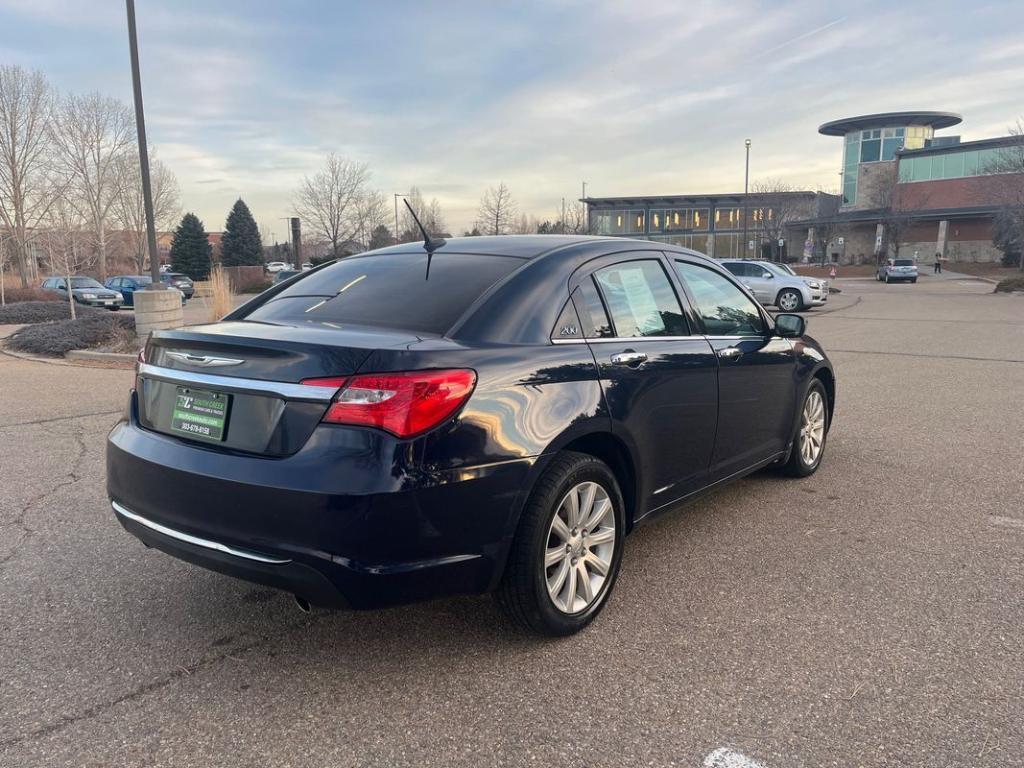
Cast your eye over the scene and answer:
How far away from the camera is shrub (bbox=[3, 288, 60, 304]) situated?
3094 centimetres

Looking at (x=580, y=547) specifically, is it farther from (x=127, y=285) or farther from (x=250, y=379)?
(x=127, y=285)

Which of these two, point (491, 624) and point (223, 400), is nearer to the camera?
point (223, 400)

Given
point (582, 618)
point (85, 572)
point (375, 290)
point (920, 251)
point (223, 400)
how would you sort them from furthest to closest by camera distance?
point (920, 251), point (85, 572), point (375, 290), point (582, 618), point (223, 400)

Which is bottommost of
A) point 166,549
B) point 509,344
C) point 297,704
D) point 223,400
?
point 297,704

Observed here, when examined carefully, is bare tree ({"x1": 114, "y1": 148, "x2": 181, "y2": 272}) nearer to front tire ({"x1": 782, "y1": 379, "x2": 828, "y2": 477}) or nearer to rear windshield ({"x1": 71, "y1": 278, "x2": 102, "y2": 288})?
rear windshield ({"x1": 71, "y1": 278, "x2": 102, "y2": 288})

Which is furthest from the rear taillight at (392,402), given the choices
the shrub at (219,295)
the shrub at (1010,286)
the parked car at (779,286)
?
the shrub at (1010,286)

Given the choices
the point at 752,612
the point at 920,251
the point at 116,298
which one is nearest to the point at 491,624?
the point at 752,612

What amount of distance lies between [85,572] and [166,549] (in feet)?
3.88

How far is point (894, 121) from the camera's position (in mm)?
79500

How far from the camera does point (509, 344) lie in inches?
112

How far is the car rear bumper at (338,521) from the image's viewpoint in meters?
2.40

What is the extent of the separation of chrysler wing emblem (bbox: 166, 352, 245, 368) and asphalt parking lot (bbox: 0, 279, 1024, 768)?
1133 millimetres

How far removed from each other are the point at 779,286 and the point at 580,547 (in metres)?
22.3

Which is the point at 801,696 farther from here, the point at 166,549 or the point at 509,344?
the point at 166,549
